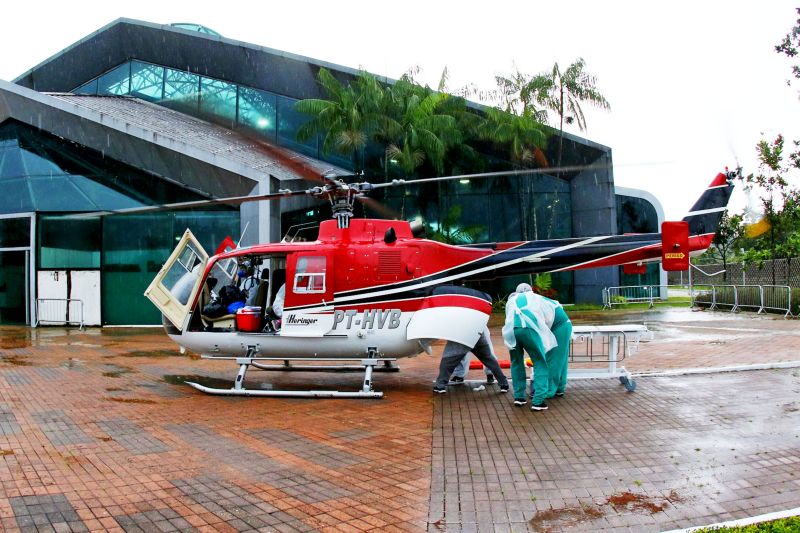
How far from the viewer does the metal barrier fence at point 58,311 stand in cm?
2023

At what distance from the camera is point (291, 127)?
25391 mm

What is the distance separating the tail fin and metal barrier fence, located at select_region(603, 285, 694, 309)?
1750 centimetres

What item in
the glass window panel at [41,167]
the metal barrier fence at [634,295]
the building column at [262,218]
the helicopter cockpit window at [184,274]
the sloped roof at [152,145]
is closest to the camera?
the helicopter cockpit window at [184,274]

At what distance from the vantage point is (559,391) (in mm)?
8328

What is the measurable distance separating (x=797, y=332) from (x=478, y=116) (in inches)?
562

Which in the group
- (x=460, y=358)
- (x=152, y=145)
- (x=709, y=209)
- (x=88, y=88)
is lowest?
(x=460, y=358)

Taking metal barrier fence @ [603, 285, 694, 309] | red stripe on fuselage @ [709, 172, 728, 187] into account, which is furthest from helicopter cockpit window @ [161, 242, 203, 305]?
metal barrier fence @ [603, 285, 694, 309]

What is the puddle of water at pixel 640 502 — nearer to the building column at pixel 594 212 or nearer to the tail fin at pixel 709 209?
the tail fin at pixel 709 209

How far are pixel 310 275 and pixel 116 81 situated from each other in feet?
79.4

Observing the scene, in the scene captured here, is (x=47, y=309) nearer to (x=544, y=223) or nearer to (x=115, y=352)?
(x=115, y=352)

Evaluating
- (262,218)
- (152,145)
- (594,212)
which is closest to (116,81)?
(152,145)

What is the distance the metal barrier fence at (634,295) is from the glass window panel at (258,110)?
16.5m

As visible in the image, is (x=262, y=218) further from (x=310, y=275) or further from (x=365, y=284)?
(x=365, y=284)

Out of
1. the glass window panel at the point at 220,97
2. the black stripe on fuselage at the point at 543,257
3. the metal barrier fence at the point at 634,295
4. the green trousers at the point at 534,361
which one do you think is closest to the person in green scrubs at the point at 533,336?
the green trousers at the point at 534,361
